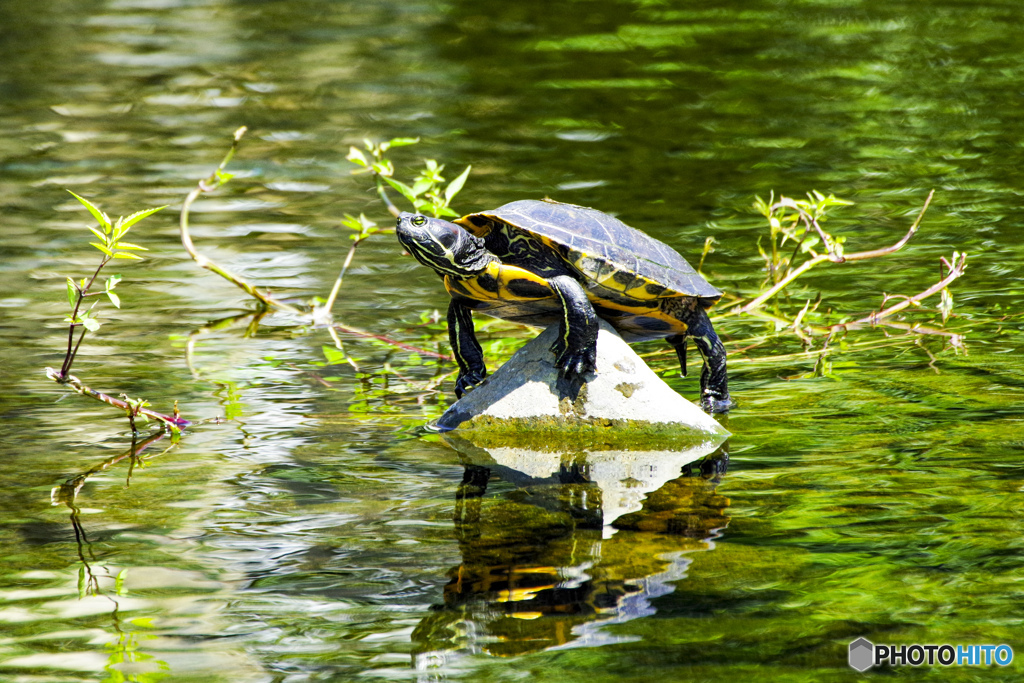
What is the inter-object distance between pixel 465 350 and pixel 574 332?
2.14 feet

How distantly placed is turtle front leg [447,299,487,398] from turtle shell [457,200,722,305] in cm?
44

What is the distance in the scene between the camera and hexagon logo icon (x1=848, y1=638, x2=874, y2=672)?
2.62 metres

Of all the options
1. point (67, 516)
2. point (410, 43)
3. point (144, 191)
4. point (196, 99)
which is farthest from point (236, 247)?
point (410, 43)

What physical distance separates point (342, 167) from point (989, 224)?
232 inches

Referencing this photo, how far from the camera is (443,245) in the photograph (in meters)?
4.11

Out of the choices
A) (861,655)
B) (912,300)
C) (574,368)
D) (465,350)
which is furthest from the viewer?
(912,300)

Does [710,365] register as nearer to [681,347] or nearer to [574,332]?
[681,347]

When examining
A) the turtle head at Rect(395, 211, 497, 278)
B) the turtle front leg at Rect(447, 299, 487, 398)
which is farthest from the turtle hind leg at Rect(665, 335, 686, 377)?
the turtle head at Rect(395, 211, 497, 278)

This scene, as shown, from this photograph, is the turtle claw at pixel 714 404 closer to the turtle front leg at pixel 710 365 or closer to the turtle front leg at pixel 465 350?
the turtle front leg at pixel 710 365

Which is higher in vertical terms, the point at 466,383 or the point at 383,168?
the point at 383,168

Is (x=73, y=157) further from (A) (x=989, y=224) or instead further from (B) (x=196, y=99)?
(A) (x=989, y=224)

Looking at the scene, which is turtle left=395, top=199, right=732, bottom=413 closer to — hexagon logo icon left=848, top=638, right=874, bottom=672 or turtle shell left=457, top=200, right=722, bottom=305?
turtle shell left=457, top=200, right=722, bottom=305

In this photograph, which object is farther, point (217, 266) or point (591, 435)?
point (217, 266)

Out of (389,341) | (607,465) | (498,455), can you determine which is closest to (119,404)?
(498,455)
